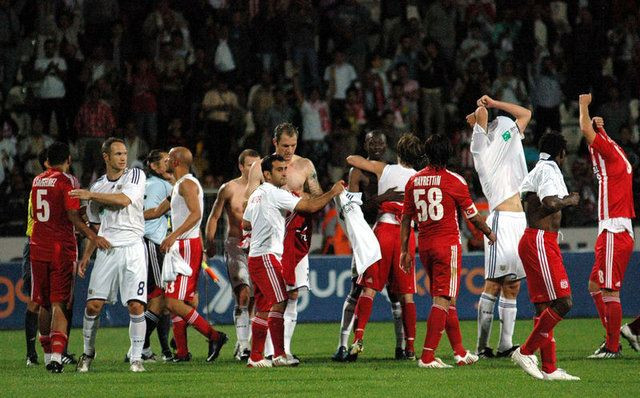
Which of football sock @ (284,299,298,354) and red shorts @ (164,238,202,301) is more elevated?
red shorts @ (164,238,202,301)

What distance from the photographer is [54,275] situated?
1210 cm

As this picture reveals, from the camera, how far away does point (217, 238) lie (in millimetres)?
18812

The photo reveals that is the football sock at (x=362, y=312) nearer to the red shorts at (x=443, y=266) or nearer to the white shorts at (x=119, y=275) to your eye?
the red shorts at (x=443, y=266)

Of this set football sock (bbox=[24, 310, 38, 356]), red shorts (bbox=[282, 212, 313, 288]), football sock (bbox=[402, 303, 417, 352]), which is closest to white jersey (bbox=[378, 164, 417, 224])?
red shorts (bbox=[282, 212, 313, 288])

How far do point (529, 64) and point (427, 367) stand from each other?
13.1m

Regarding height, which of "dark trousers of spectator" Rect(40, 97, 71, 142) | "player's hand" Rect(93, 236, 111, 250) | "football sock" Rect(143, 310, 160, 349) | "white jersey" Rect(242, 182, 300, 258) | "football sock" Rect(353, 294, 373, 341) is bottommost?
"football sock" Rect(143, 310, 160, 349)

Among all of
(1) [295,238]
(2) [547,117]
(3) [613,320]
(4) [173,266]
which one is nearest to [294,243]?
(1) [295,238]

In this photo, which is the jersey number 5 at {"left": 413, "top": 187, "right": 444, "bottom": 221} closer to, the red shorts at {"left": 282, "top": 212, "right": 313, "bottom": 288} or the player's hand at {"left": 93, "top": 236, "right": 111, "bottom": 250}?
the red shorts at {"left": 282, "top": 212, "right": 313, "bottom": 288}

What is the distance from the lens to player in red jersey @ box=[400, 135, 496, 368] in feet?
37.8

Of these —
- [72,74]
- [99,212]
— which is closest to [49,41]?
[72,74]

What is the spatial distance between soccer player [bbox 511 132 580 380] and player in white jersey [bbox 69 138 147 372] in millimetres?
3736

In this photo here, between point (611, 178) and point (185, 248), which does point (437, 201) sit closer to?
point (611, 178)

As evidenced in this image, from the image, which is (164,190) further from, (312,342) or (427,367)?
(427,367)

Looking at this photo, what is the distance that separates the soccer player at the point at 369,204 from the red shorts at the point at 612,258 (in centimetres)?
217
